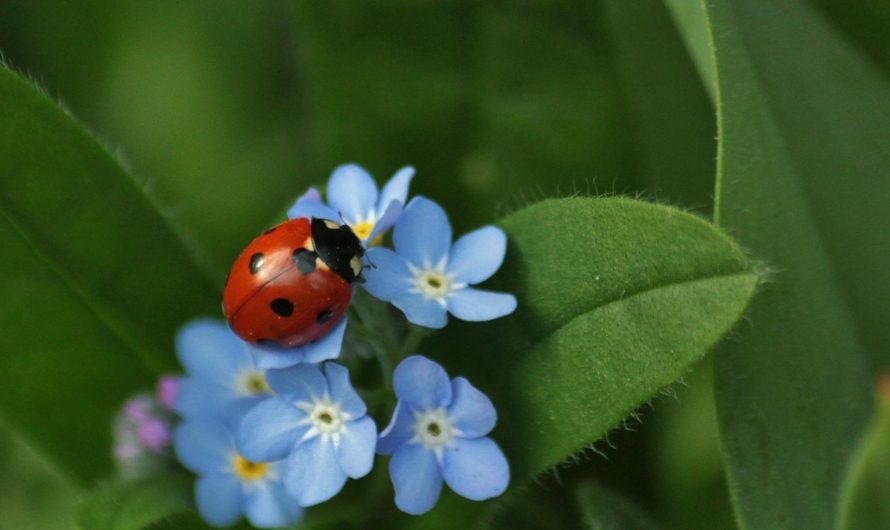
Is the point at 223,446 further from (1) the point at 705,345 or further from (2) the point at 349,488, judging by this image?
(1) the point at 705,345

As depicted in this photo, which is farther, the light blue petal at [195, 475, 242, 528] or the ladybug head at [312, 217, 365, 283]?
the light blue petal at [195, 475, 242, 528]

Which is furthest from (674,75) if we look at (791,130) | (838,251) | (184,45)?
(184,45)

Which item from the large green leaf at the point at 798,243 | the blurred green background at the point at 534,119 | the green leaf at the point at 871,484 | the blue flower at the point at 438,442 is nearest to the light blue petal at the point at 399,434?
the blue flower at the point at 438,442

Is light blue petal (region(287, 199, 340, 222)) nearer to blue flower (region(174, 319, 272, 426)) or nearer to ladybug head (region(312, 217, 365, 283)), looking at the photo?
ladybug head (region(312, 217, 365, 283))

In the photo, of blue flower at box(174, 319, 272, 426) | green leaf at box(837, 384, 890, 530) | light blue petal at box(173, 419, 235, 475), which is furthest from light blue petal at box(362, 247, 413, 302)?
green leaf at box(837, 384, 890, 530)

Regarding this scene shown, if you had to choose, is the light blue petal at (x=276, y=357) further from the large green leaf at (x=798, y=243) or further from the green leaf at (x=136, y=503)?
the large green leaf at (x=798, y=243)

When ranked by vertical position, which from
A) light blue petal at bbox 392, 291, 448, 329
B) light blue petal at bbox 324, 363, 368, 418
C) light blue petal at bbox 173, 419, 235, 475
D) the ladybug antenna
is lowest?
light blue petal at bbox 173, 419, 235, 475

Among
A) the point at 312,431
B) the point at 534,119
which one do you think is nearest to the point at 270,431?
the point at 312,431
